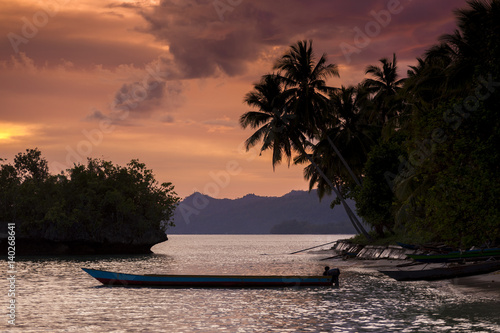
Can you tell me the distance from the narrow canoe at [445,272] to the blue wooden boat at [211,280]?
453 cm

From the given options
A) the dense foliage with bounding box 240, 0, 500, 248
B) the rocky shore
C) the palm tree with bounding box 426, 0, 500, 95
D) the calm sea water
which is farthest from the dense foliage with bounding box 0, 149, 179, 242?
the palm tree with bounding box 426, 0, 500, 95

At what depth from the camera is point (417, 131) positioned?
3356 centimetres

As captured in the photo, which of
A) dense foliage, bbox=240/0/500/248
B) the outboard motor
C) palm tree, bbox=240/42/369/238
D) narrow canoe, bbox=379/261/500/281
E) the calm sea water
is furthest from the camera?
palm tree, bbox=240/42/369/238

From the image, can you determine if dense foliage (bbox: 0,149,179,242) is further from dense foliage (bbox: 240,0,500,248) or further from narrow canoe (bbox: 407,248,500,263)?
narrow canoe (bbox: 407,248,500,263)

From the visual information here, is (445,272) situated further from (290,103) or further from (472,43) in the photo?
(290,103)

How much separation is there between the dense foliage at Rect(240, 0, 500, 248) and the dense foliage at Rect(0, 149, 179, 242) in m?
34.7

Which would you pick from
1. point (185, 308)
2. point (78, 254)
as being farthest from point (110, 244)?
point (185, 308)

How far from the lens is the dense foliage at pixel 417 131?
25.8 metres

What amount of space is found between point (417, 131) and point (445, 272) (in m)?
9.13

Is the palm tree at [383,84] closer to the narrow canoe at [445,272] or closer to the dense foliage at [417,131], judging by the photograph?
the dense foliage at [417,131]

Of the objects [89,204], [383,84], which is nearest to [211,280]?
[383,84]

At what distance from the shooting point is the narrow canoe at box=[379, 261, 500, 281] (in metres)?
30.0

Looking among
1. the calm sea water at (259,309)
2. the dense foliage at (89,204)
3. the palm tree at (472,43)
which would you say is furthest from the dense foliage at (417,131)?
the dense foliage at (89,204)

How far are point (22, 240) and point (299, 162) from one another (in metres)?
50.4
